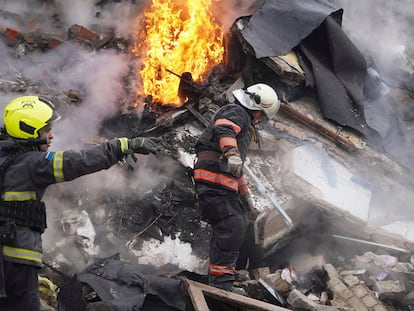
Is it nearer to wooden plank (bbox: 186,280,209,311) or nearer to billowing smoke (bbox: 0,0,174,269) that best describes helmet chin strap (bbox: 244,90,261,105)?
billowing smoke (bbox: 0,0,174,269)

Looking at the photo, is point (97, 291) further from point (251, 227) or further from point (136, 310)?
point (251, 227)

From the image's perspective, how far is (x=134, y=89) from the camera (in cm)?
747

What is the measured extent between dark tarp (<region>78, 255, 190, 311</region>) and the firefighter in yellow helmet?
0.97 meters

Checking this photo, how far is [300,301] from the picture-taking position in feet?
16.1

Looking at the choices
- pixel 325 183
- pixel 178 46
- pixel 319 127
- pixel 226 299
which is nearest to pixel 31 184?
pixel 226 299

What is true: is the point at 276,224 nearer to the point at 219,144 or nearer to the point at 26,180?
the point at 219,144

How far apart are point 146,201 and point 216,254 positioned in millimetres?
1396

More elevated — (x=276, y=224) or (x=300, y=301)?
(x=300, y=301)

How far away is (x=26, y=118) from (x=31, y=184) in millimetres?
499

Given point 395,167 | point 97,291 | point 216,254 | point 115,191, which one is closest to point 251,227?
point 216,254

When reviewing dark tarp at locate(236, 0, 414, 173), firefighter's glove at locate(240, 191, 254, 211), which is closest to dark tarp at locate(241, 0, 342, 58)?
dark tarp at locate(236, 0, 414, 173)

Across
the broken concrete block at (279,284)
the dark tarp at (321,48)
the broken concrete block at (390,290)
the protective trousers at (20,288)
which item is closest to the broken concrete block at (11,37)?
the dark tarp at (321,48)

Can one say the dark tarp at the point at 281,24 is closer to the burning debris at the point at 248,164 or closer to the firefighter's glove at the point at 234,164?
the burning debris at the point at 248,164

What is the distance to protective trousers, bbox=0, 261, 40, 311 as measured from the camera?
3.46 metres
